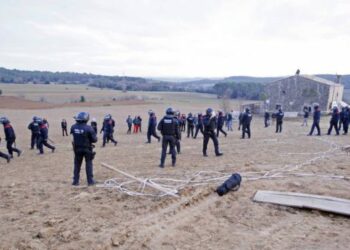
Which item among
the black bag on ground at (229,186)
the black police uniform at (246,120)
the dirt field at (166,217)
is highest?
the black police uniform at (246,120)

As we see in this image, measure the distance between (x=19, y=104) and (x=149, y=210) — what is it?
68.9 meters

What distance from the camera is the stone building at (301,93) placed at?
148ft

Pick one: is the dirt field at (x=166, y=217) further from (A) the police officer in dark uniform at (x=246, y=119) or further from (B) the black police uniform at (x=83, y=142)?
(A) the police officer in dark uniform at (x=246, y=119)

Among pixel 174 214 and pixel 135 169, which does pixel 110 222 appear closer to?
pixel 174 214

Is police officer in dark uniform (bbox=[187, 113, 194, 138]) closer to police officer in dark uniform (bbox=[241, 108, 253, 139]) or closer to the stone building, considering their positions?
police officer in dark uniform (bbox=[241, 108, 253, 139])

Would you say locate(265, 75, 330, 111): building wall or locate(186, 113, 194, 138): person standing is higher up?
locate(265, 75, 330, 111): building wall

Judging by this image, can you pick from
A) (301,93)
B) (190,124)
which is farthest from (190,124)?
(301,93)

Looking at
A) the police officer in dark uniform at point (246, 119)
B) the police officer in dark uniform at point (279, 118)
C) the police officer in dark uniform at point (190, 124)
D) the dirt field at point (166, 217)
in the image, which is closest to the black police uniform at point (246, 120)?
the police officer in dark uniform at point (246, 119)

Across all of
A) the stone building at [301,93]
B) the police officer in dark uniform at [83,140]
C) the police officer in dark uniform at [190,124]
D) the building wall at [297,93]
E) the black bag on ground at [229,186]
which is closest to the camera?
the black bag on ground at [229,186]

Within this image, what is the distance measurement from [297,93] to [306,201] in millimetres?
43706

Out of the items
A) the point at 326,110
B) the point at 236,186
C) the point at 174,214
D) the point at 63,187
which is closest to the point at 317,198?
the point at 236,186

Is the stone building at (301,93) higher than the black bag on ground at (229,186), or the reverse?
the stone building at (301,93)

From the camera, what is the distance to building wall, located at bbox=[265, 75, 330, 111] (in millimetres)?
45125

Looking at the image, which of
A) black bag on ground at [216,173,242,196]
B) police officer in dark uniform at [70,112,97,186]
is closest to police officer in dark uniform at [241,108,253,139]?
black bag on ground at [216,173,242,196]
